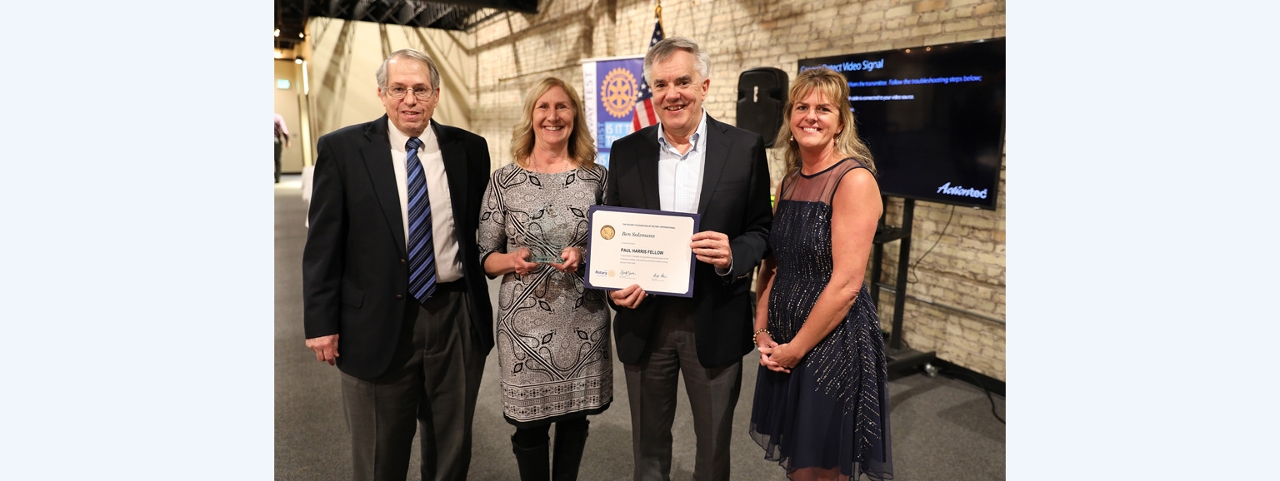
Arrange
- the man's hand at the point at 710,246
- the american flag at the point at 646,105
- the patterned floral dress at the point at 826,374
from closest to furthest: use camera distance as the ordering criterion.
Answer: the man's hand at the point at 710,246 < the patterned floral dress at the point at 826,374 < the american flag at the point at 646,105

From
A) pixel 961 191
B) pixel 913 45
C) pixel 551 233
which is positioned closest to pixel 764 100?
pixel 913 45

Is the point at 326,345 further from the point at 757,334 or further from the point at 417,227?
the point at 757,334

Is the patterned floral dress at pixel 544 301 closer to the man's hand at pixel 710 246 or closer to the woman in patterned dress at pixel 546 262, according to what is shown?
the woman in patterned dress at pixel 546 262

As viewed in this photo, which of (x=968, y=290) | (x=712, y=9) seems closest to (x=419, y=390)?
(x=968, y=290)

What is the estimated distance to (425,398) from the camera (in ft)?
7.53

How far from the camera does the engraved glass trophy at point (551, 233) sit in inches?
82.9

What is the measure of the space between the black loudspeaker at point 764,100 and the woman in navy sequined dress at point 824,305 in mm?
2726

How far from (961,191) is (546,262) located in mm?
2754

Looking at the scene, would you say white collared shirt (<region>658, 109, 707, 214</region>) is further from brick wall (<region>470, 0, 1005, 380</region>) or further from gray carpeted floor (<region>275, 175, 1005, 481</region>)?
brick wall (<region>470, 0, 1005, 380</region>)

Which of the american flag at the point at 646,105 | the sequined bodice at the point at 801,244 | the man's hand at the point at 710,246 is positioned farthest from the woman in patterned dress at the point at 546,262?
the american flag at the point at 646,105

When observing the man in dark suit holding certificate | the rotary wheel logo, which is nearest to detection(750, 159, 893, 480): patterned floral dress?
the man in dark suit holding certificate

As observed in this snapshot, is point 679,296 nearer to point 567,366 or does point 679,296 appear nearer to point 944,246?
point 567,366

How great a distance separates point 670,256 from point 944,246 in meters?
3.14

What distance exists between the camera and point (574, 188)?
213cm
